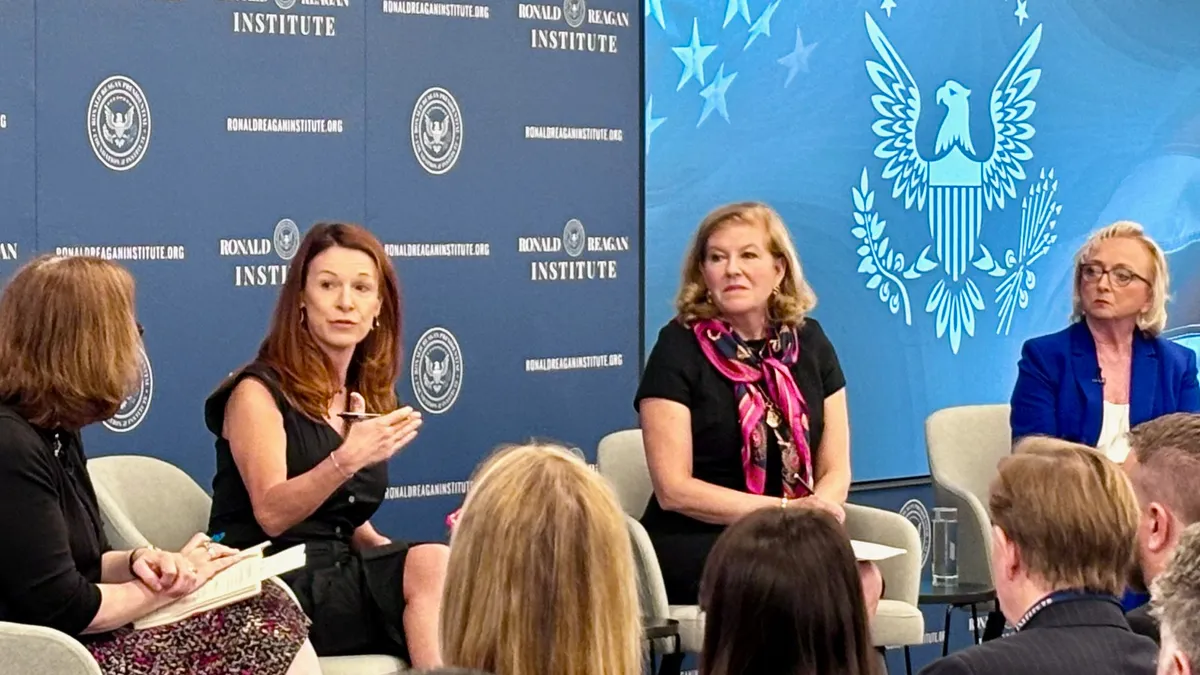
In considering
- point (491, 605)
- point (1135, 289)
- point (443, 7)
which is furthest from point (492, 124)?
point (491, 605)

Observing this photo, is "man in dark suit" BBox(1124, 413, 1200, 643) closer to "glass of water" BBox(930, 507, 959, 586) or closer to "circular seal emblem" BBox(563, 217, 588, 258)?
"glass of water" BBox(930, 507, 959, 586)

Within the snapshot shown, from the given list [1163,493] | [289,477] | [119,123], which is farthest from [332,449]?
[1163,493]

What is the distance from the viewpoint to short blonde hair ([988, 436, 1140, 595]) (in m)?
2.67

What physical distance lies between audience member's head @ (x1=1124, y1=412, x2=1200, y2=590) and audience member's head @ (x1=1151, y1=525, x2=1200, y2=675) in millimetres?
1311

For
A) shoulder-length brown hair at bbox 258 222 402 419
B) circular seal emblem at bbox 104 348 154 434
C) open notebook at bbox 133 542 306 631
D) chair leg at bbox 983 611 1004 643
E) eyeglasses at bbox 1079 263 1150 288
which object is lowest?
chair leg at bbox 983 611 1004 643

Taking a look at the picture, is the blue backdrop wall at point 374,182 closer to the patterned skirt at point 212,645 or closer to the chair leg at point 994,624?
the patterned skirt at point 212,645

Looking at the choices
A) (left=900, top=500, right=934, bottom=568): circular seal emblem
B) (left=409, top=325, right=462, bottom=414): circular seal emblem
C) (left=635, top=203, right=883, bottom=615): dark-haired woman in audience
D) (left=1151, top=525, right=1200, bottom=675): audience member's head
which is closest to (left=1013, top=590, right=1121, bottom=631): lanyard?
(left=1151, top=525, right=1200, bottom=675): audience member's head

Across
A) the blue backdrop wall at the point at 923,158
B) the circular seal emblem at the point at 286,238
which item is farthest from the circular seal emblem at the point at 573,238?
the circular seal emblem at the point at 286,238

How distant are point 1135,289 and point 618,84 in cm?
178

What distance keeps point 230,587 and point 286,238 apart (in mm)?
1619

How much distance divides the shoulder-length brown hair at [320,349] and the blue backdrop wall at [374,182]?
580mm

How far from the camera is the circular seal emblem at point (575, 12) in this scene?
5.56m

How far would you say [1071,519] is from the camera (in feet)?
8.84

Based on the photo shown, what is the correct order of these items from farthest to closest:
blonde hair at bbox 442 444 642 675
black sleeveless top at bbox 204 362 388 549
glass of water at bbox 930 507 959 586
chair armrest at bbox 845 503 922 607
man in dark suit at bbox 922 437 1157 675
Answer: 1. glass of water at bbox 930 507 959 586
2. chair armrest at bbox 845 503 922 607
3. black sleeveless top at bbox 204 362 388 549
4. man in dark suit at bbox 922 437 1157 675
5. blonde hair at bbox 442 444 642 675
